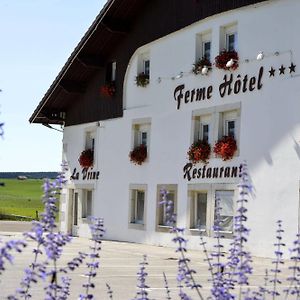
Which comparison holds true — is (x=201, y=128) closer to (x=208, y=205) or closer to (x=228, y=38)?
(x=208, y=205)

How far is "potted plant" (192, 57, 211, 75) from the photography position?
2203cm

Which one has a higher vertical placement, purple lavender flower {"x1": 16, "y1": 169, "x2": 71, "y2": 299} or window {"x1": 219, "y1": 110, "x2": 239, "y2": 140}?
window {"x1": 219, "y1": 110, "x2": 239, "y2": 140}

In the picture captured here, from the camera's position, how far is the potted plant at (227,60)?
2083 centimetres

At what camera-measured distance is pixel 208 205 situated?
21.7m

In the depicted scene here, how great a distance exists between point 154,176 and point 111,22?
5.76 meters

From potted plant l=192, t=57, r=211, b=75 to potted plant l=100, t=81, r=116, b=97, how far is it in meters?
5.27


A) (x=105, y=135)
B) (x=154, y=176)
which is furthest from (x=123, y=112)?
(x=154, y=176)

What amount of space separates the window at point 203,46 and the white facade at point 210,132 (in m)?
0.04

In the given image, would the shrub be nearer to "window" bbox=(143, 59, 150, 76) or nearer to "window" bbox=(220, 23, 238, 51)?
"window" bbox=(220, 23, 238, 51)

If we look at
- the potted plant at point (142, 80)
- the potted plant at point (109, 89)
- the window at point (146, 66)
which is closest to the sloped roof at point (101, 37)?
the window at point (146, 66)

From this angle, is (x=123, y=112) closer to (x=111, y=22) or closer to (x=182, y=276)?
(x=111, y=22)

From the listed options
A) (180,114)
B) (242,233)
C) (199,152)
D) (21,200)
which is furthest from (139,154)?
(21,200)

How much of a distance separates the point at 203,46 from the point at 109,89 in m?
5.37

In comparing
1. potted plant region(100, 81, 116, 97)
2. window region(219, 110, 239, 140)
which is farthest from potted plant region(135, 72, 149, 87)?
window region(219, 110, 239, 140)
